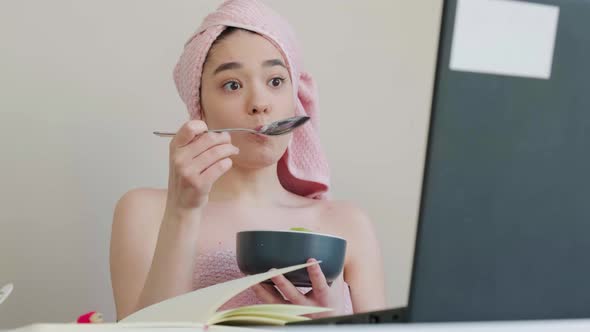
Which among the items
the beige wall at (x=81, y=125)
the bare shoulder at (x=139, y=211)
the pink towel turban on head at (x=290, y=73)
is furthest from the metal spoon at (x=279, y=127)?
the beige wall at (x=81, y=125)

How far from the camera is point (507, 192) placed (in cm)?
61

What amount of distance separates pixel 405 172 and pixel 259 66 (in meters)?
0.91

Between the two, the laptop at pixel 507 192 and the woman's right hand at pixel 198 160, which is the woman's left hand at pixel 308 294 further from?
the laptop at pixel 507 192

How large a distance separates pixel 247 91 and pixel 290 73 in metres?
0.11

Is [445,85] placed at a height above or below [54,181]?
above

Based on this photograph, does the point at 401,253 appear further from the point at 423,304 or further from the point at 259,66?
the point at 423,304

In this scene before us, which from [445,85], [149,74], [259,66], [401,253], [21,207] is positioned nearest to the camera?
[445,85]

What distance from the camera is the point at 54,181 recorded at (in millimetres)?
1826

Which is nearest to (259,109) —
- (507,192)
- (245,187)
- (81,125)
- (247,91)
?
(247,91)

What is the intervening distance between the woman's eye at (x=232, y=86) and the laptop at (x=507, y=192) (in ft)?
2.82

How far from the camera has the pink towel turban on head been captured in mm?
1464

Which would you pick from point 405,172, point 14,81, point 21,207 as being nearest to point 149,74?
point 14,81

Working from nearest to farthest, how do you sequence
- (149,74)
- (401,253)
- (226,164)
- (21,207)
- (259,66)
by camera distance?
(226,164) < (259,66) < (21,207) < (149,74) < (401,253)

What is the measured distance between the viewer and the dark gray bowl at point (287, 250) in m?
1.07
